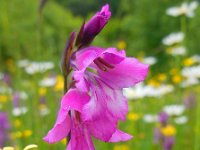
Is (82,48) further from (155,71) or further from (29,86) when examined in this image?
(155,71)

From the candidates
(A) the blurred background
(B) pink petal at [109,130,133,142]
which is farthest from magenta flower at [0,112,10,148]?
(B) pink petal at [109,130,133,142]

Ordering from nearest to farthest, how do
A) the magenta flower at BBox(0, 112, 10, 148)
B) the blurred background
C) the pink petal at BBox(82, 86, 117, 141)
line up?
the pink petal at BBox(82, 86, 117, 141)
the blurred background
the magenta flower at BBox(0, 112, 10, 148)

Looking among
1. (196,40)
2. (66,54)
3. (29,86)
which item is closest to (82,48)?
(66,54)

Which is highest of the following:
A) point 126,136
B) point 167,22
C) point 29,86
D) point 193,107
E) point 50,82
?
point 167,22

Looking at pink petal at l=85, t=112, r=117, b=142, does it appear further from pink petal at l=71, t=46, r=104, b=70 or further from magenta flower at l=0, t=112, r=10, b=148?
magenta flower at l=0, t=112, r=10, b=148

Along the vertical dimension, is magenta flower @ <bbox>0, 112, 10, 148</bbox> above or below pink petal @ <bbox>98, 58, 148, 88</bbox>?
above

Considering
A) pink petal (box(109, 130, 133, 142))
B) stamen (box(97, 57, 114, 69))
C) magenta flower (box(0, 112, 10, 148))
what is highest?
magenta flower (box(0, 112, 10, 148))

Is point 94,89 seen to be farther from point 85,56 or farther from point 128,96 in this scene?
point 128,96

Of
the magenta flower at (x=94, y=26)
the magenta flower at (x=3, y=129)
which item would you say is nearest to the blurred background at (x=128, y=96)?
the magenta flower at (x=3, y=129)

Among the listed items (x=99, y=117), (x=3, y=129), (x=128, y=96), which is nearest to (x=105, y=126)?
(x=99, y=117)
